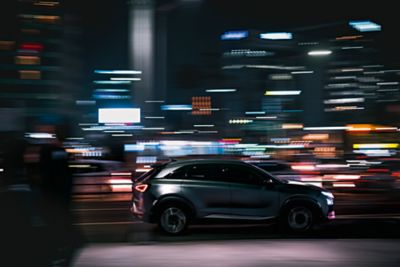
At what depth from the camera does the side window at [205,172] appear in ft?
41.5

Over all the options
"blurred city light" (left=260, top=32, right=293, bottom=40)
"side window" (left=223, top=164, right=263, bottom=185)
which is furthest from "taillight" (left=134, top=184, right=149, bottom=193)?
"blurred city light" (left=260, top=32, right=293, bottom=40)

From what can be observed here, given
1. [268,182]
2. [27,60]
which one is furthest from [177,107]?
[268,182]

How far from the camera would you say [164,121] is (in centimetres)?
10656

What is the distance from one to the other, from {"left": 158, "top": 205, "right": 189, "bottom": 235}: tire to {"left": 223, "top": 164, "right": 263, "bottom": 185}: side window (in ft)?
3.74

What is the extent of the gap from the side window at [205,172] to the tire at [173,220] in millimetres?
733

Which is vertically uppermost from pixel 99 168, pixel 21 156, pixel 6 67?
pixel 6 67

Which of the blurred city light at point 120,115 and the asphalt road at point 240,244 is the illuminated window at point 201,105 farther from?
the asphalt road at point 240,244

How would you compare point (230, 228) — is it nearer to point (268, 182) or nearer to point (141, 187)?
point (268, 182)

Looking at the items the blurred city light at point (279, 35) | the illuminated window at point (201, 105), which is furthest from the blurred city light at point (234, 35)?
the illuminated window at point (201, 105)

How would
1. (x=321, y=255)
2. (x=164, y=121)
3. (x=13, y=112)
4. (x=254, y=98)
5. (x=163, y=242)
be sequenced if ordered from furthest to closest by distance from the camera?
1. (x=254, y=98)
2. (x=164, y=121)
3. (x=163, y=242)
4. (x=13, y=112)
5. (x=321, y=255)

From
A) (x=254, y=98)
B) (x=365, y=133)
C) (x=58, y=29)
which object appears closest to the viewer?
(x=365, y=133)

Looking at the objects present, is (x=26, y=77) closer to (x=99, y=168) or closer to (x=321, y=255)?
(x=99, y=168)

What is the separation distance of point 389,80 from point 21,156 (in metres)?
137

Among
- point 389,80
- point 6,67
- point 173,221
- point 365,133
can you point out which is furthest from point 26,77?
point 173,221
